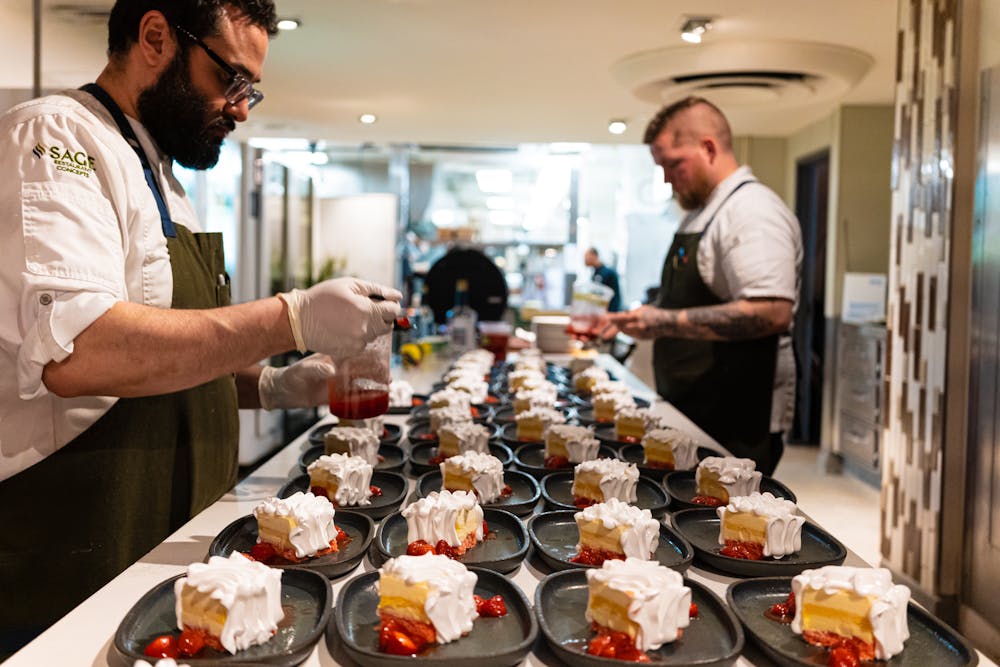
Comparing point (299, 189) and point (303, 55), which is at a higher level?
point (303, 55)

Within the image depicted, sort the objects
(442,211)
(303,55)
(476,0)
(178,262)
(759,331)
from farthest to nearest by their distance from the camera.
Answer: (442,211), (303,55), (476,0), (759,331), (178,262)

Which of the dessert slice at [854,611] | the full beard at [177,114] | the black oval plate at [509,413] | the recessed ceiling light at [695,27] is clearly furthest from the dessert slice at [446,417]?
the recessed ceiling light at [695,27]

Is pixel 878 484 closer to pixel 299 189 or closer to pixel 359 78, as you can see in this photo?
pixel 359 78

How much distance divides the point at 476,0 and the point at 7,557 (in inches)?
126

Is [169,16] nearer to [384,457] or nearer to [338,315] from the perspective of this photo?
[338,315]

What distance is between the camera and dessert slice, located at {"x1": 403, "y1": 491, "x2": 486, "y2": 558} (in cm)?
139

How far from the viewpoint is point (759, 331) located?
2.87 metres

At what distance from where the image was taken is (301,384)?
208 cm

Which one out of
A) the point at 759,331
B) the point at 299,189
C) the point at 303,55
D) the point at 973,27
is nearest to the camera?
the point at 759,331

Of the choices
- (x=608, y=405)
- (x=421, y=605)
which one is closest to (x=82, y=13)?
(x=608, y=405)

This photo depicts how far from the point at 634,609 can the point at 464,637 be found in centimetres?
23

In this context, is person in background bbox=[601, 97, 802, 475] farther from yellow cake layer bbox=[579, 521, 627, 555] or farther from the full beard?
the full beard

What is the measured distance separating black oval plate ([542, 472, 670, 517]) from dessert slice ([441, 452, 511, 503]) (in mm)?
117

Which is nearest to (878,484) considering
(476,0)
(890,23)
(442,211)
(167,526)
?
(890,23)
